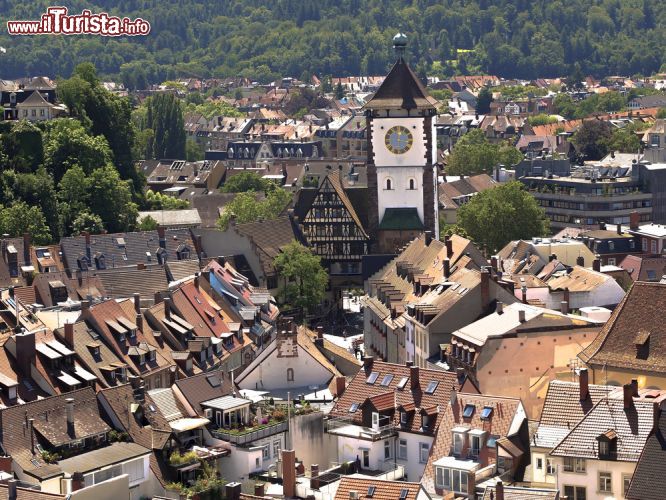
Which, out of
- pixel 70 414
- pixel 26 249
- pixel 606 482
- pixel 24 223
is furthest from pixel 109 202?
pixel 606 482

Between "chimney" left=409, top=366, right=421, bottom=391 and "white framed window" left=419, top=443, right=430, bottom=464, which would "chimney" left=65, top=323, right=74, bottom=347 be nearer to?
"chimney" left=409, top=366, right=421, bottom=391

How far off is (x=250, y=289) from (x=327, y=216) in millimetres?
25823

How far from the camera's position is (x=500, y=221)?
5394 inches

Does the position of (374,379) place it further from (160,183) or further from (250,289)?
(160,183)

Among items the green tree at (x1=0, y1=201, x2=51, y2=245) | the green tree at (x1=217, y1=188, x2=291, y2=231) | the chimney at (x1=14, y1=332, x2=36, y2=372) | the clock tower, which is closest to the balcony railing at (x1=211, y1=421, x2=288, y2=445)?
the chimney at (x1=14, y1=332, x2=36, y2=372)

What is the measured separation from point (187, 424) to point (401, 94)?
61772mm

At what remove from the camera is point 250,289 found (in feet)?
363

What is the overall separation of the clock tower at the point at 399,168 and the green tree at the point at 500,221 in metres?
4.21

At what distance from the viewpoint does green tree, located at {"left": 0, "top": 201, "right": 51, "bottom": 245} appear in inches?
4830

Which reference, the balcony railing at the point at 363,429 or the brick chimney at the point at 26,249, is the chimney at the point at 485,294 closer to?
the balcony railing at the point at 363,429

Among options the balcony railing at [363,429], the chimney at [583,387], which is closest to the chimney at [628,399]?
the chimney at [583,387]

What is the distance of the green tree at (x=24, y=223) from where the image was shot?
123 m

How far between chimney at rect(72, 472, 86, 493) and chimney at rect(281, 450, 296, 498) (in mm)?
6750

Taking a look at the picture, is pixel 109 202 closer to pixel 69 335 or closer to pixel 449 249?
pixel 449 249
